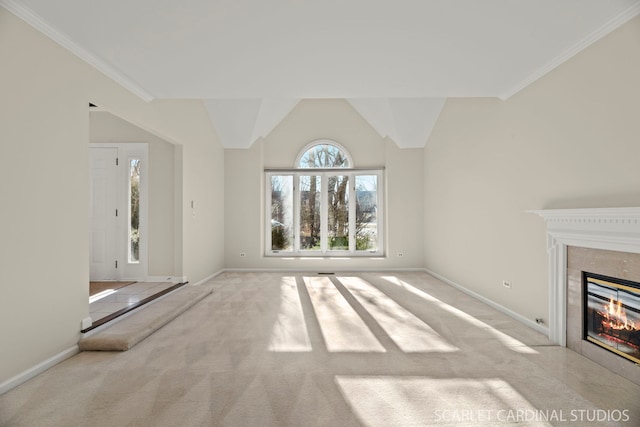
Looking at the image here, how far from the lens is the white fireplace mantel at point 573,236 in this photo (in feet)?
7.00

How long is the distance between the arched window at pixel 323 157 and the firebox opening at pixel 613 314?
485 centimetres

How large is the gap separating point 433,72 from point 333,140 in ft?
12.5

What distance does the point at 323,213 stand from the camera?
6.71 meters

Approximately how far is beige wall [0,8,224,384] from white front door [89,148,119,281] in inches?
79.0

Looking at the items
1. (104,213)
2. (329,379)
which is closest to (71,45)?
(104,213)

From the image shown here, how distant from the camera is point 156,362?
247 cm

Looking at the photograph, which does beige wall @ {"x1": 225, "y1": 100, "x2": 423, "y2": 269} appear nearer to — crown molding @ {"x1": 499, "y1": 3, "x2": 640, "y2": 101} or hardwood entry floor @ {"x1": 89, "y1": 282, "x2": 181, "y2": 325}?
hardwood entry floor @ {"x1": 89, "y1": 282, "x2": 181, "y2": 325}

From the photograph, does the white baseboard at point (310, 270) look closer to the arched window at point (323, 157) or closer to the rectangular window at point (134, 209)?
the rectangular window at point (134, 209)

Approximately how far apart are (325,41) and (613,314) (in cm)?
310

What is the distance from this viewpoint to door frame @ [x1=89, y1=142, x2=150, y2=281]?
474 cm

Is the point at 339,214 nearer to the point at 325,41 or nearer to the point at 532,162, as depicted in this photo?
the point at 532,162

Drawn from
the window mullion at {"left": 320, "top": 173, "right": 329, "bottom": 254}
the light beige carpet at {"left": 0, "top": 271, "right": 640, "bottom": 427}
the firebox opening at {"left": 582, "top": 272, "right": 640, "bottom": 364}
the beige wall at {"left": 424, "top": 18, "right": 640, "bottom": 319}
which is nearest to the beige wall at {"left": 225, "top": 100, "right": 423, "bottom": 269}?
the window mullion at {"left": 320, "top": 173, "right": 329, "bottom": 254}

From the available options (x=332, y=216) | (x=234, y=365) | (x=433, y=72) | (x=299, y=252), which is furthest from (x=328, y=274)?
(x=433, y=72)

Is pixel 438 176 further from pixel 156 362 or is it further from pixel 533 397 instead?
pixel 156 362
